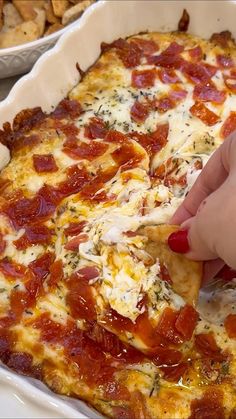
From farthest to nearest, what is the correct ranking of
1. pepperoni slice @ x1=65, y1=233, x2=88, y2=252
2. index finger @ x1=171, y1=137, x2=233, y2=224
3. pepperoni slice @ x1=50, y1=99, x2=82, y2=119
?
pepperoni slice @ x1=50, y1=99, x2=82, y2=119
pepperoni slice @ x1=65, y1=233, x2=88, y2=252
index finger @ x1=171, y1=137, x2=233, y2=224

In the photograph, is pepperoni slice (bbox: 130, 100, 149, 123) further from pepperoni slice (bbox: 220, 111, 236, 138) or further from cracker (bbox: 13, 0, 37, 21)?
cracker (bbox: 13, 0, 37, 21)

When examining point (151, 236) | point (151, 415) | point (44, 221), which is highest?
point (151, 236)

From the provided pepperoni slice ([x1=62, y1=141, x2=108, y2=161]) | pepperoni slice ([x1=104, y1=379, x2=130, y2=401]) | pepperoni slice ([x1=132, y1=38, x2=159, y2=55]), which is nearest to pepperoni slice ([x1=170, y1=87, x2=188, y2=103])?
pepperoni slice ([x1=132, y1=38, x2=159, y2=55])

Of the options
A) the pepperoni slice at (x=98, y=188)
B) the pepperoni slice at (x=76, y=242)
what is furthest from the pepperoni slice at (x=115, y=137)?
the pepperoni slice at (x=76, y=242)

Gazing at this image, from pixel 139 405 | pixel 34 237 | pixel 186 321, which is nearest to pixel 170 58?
pixel 34 237

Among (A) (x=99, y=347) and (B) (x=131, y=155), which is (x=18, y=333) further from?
(B) (x=131, y=155)

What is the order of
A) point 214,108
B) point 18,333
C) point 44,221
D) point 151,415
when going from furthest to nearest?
point 214,108, point 44,221, point 18,333, point 151,415

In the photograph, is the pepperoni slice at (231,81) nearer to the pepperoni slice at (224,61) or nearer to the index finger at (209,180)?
the pepperoni slice at (224,61)

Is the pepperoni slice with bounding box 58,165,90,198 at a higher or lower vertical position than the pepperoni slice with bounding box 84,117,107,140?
lower

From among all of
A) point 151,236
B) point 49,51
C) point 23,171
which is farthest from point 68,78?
point 151,236
